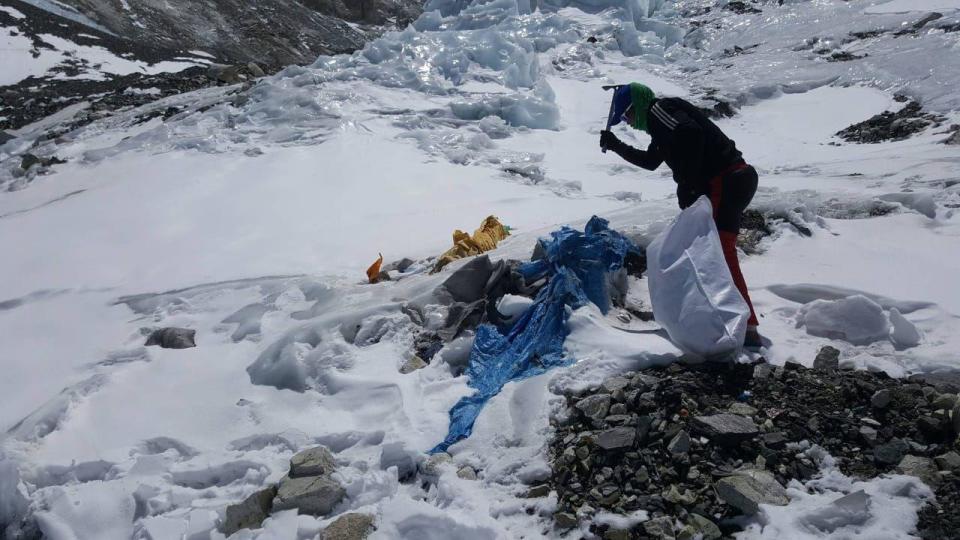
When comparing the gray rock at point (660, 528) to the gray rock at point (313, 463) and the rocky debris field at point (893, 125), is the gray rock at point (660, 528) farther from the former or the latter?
the rocky debris field at point (893, 125)

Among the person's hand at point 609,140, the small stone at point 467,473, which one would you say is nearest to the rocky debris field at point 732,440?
the small stone at point 467,473

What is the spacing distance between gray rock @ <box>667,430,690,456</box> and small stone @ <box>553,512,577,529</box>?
→ 453 mm

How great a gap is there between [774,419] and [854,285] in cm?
150

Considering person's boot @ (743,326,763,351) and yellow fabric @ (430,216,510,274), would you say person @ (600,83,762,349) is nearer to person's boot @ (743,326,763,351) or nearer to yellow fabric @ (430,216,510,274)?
person's boot @ (743,326,763,351)

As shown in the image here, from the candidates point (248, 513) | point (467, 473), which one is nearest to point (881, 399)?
point (467, 473)

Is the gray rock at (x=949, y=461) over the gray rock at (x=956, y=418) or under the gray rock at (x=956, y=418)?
under

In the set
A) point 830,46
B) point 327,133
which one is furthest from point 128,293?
point 830,46

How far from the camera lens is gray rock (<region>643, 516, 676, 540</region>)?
6.40ft

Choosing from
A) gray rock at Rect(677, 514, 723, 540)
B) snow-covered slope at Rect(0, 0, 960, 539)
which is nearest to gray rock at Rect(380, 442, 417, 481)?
snow-covered slope at Rect(0, 0, 960, 539)

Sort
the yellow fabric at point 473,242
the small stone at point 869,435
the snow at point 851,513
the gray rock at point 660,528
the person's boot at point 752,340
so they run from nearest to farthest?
the snow at point 851,513
the gray rock at point 660,528
the small stone at point 869,435
the person's boot at point 752,340
the yellow fabric at point 473,242

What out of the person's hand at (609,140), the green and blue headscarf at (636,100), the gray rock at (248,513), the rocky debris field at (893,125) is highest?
the green and blue headscarf at (636,100)

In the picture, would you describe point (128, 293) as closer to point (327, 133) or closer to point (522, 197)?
point (522, 197)

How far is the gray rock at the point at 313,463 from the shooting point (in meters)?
2.48

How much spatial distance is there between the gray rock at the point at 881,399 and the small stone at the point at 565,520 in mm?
1263
